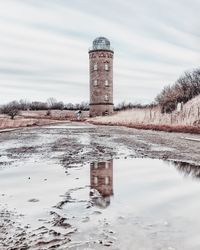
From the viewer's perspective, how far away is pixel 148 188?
7051 millimetres

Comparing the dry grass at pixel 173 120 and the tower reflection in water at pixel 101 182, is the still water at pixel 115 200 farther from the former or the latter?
the dry grass at pixel 173 120

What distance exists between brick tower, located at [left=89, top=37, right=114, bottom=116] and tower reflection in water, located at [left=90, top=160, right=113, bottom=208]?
52.9 meters

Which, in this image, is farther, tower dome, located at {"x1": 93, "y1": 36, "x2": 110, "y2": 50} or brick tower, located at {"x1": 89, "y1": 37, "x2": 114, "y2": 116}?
tower dome, located at {"x1": 93, "y1": 36, "x2": 110, "y2": 50}

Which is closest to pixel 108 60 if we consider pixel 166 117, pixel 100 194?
pixel 166 117

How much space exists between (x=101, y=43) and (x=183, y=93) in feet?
70.7

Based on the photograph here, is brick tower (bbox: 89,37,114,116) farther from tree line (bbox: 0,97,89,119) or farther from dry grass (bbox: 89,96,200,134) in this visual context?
tree line (bbox: 0,97,89,119)

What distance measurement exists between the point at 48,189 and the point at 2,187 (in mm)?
833

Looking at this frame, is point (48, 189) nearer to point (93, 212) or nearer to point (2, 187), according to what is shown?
point (2, 187)

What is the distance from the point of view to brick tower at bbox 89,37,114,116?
207ft

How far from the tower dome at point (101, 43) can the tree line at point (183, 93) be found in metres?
13.7

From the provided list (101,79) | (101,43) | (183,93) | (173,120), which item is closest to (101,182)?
(173,120)

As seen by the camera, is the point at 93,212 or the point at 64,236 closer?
the point at 64,236

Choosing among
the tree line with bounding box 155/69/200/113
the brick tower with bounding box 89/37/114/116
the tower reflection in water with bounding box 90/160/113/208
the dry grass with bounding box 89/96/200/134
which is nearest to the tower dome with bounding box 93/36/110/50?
the brick tower with bounding box 89/37/114/116

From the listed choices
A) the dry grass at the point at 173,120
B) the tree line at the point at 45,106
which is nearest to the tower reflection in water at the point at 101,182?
the dry grass at the point at 173,120
